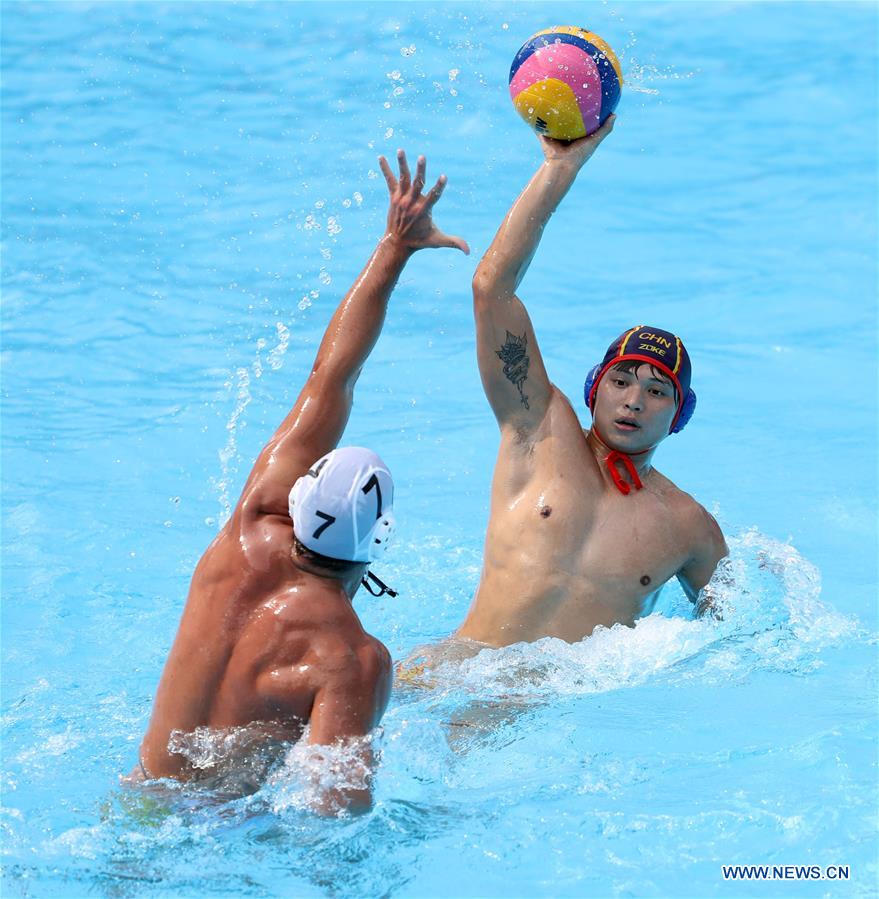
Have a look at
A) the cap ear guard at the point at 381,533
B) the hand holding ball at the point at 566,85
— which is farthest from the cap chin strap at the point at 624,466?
the cap ear guard at the point at 381,533

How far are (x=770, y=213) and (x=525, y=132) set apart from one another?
213 centimetres

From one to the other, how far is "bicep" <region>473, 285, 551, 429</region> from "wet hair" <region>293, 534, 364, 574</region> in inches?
56.8

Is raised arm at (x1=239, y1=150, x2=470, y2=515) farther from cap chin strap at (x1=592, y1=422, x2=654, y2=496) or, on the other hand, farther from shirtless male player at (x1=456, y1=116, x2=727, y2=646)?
cap chin strap at (x1=592, y1=422, x2=654, y2=496)

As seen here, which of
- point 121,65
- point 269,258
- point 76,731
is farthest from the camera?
point 121,65

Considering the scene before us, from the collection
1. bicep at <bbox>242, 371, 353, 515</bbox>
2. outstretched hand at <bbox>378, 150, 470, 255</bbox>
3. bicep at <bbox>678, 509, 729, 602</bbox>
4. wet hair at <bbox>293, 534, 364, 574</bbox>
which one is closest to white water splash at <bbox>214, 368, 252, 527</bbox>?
bicep at <bbox>678, 509, 729, 602</bbox>

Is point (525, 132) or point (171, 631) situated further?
point (525, 132)

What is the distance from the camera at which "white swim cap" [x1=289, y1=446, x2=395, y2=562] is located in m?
4.02

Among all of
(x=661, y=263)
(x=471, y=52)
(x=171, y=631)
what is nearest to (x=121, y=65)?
(x=471, y=52)

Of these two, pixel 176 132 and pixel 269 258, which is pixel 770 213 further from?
pixel 176 132

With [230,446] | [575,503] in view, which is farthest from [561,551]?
[230,446]

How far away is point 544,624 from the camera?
553cm

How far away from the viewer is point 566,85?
207 inches

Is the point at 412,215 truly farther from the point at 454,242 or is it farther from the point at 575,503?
the point at 575,503

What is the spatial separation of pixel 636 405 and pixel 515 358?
0.53 meters
